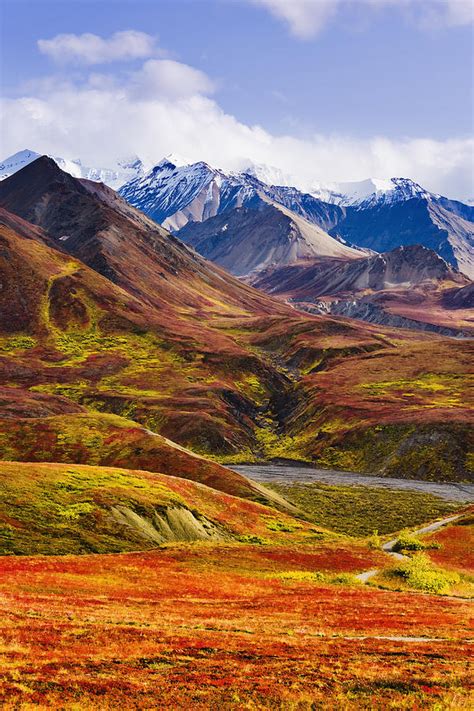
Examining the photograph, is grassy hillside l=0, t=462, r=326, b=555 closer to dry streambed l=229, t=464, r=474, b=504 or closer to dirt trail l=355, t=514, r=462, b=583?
dirt trail l=355, t=514, r=462, b=583

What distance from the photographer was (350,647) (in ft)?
86.9

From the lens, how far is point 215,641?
2661 cm

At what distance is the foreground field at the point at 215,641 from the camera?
63.9 ft

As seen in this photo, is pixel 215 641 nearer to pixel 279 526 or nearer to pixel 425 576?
pixel 425 576

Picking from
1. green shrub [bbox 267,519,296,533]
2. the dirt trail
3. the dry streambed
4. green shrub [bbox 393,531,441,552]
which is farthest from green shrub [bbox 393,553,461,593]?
the dry streambed

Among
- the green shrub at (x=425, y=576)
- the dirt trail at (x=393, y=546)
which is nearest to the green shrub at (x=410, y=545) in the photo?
the dirt trail at (x=393, y=546)

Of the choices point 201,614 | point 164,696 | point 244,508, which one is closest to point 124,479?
point 244,508

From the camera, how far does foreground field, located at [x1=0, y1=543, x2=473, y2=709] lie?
19469 millimetres

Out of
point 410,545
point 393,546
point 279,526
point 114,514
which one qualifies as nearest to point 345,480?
point 279,526

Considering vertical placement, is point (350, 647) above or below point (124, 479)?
above

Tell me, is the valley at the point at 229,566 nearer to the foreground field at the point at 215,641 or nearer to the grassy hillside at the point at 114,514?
the foreground field at the point at 215,641

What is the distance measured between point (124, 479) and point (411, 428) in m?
93.1

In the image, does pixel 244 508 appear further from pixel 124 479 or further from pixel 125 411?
pixel 125 411

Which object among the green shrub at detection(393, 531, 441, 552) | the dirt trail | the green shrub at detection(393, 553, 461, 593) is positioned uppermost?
the green shrub at detection(393, 553, 461, 593)
